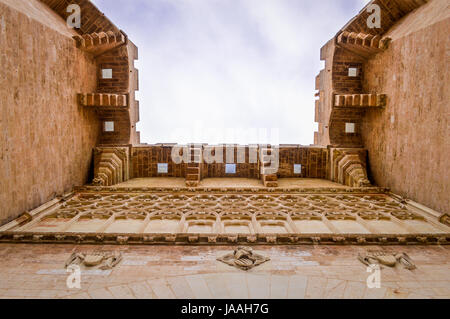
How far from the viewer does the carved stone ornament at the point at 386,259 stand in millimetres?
3791

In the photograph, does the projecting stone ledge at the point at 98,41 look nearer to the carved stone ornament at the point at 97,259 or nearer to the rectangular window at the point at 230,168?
the rectangular window at the point at 230,168

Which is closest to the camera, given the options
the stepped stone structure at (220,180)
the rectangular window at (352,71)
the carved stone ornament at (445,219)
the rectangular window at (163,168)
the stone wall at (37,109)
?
the stepped stone structure at (220,180)

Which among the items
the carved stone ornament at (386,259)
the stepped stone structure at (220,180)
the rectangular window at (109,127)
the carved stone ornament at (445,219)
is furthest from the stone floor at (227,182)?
the carved stone ornament at (386,259)

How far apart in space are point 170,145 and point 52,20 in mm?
4827

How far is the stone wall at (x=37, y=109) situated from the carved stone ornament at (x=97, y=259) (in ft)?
6.91

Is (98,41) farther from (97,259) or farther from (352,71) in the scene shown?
(352,71)

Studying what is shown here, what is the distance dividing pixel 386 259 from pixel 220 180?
19.1 feet

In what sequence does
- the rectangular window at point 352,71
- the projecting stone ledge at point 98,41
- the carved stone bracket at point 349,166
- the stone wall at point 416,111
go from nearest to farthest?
1. the stone wall at point 416,111
2. the projecting stone ledge at point 98,41
3. the carved stone bracket at point 349,166
4. the rectangular window at point 352,71

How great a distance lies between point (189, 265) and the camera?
12.4 feet

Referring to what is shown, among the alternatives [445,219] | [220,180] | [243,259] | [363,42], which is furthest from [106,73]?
[445,219]

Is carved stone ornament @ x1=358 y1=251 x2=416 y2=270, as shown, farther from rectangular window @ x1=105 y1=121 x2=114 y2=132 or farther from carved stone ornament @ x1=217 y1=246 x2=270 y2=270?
rectangular window @ x1=105 y1=121 x2=114 y2=132

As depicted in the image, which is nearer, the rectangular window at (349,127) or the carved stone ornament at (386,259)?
the carved stone ornament at (386,259)
